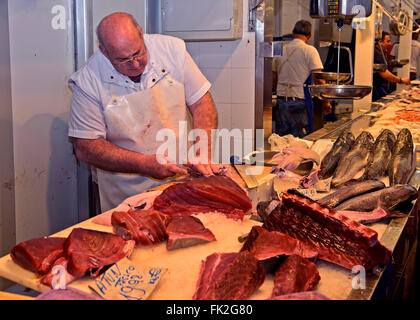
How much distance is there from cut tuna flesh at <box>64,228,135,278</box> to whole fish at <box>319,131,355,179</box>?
139cm

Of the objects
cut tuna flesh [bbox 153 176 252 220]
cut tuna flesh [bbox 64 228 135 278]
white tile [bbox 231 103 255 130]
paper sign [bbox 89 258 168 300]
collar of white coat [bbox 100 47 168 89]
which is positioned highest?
collar of white coat [bbox 100 47 168 89]

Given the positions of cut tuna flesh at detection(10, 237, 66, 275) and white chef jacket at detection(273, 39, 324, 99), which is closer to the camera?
cut tuna flesh at detection(10, 237, 66, 275)

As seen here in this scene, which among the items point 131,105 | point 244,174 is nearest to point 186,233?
point 244,174

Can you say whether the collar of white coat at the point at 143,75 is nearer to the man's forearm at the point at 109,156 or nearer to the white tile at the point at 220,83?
the man's forearm at the point at 109,156

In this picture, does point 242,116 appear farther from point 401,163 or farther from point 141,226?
point 141,226

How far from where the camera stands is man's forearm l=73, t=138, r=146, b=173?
2990 millimetres

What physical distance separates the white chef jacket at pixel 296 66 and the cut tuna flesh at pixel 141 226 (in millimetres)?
6227

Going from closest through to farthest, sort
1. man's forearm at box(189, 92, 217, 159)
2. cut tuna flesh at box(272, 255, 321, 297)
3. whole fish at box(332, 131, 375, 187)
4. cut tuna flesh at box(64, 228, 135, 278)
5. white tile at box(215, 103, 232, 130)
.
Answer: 1. cut tuna flesh at box(272, 255, 321, 297)
2. cut tuna flesh at box(64, 228, 135, 278)
3. whole fish at box(332, 131, 375, 187)
4. man's forearm at box(189, 92, 217, 159)
5. white tile at box(215, 103, 232, 130)

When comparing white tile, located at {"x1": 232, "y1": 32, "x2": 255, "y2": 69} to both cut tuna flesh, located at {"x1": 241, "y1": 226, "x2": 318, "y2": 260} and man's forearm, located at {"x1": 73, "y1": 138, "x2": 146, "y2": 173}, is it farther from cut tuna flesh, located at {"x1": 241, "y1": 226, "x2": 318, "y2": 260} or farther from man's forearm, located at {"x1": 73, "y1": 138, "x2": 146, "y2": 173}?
cut tuna flesh, located at {"x1": 241, "y1": 226, "x2": 318, "y2": 260}

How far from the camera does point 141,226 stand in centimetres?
189

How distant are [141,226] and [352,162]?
1.42 meters

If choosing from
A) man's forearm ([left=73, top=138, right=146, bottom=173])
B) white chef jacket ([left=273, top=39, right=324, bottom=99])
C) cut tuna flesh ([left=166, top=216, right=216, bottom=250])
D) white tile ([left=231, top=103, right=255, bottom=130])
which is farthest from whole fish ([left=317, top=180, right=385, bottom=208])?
white chef jacket ([left=273, top=39, right=324, bottom=99])

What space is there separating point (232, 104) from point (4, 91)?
2.06 meters

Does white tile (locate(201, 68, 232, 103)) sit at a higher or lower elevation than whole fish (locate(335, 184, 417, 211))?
higher
